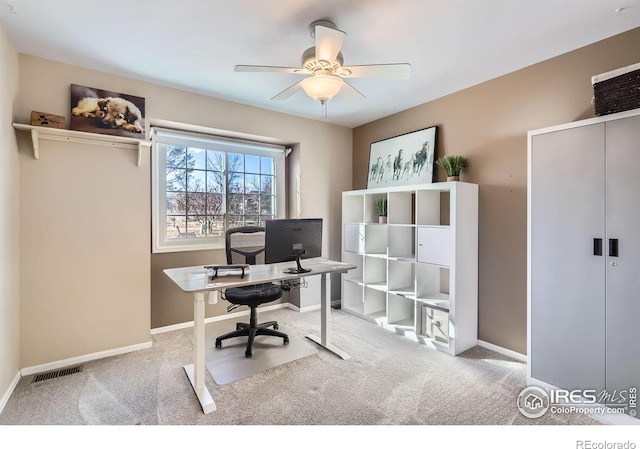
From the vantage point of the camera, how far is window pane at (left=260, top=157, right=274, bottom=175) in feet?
13.1

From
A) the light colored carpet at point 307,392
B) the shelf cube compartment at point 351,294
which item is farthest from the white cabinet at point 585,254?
the shelf cube compartment at point 351,294

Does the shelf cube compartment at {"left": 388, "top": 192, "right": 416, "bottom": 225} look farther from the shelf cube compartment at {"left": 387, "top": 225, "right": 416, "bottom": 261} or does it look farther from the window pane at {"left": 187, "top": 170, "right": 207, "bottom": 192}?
the window pane at {"left": 187, "top": 170, "right": 207, "bottom": 192}

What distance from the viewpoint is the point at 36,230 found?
2.40 m

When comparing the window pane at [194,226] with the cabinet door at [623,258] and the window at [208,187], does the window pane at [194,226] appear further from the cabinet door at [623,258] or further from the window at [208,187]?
the cabinet door at [623,258]

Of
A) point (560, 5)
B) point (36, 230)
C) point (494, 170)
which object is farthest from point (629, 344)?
point (36, 230)

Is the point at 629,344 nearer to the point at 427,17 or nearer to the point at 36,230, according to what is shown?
the point at 427,17

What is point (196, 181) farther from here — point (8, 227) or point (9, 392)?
point (9, 392)

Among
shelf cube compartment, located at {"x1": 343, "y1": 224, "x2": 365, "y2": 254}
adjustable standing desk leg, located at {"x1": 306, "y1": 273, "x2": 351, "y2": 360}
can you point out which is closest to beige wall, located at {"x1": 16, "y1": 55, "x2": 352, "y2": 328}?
shelf cube compartment, located at {"x1": 343, "y1": 224, "x2": 365, "y2": 254}

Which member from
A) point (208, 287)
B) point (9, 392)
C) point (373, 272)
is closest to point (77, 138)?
point (208, 287)

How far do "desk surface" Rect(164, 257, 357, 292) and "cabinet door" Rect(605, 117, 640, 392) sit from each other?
183 centimetres

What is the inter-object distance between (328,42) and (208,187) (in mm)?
2340

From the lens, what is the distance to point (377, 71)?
196 centimetres

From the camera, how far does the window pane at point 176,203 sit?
10.9ft
